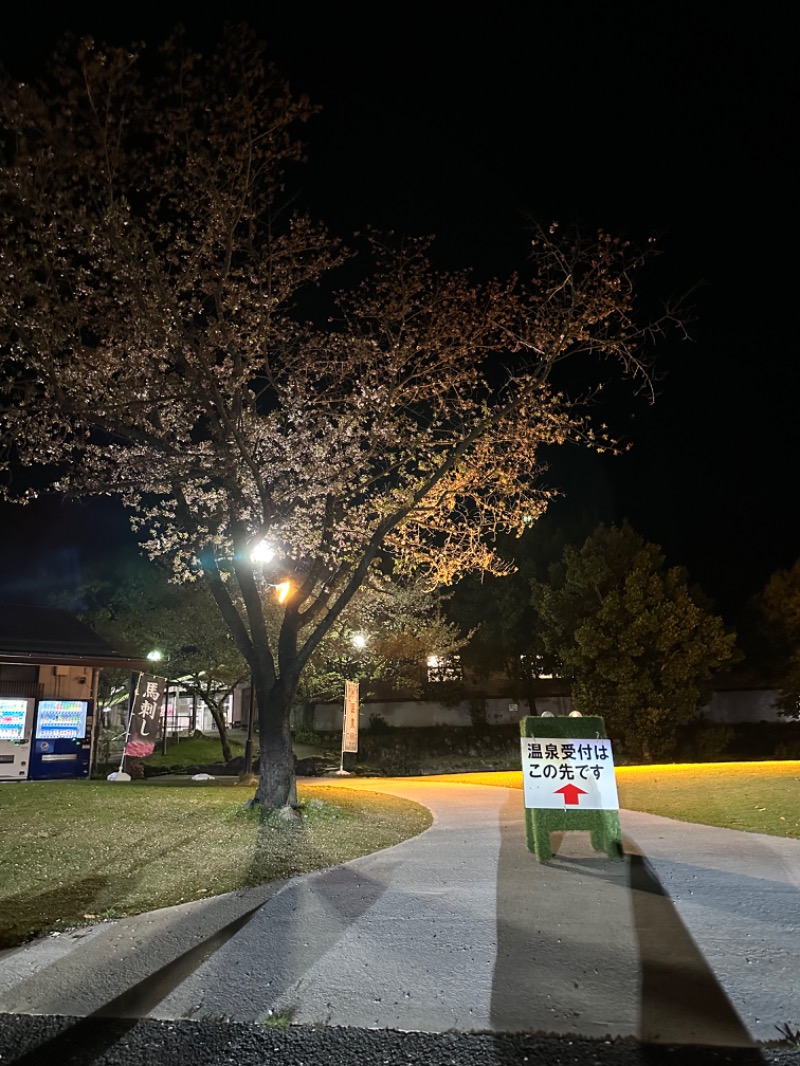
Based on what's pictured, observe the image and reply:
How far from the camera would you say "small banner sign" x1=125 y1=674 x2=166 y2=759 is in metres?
16.9

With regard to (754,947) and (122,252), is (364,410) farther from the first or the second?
(754,947)

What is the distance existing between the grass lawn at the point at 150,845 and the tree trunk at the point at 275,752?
317 mm

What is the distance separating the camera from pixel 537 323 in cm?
1130

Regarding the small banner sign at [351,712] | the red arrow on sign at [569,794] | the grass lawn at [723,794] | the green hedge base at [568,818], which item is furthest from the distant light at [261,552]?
the small banner sign at [351,712]

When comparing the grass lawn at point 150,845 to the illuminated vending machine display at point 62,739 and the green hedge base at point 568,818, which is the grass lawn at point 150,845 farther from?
the illuminated vending machine display at point 62,739

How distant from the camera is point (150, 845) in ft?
29.2

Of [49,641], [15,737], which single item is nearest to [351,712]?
[49,641]

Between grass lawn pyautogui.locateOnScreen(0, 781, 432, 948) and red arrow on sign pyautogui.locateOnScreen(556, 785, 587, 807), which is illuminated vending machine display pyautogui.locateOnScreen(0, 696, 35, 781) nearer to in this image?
grass lawn pyautogui.locateOnScreen(0, 781, 432, 948)

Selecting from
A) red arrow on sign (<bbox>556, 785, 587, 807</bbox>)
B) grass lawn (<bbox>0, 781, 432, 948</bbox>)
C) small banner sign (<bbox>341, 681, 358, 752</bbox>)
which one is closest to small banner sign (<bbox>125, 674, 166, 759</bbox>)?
grass lawn (<bbox>0, 781, 432, 948</bbox>)

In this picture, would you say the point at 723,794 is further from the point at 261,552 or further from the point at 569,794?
the point at 261,552

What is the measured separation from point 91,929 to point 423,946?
2527mm

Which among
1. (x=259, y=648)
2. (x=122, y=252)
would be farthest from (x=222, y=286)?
(x=259, y=648)

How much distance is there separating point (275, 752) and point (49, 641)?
367 inches

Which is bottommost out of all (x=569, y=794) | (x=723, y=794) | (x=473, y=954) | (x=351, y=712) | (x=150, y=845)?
(x=150, y=845)
